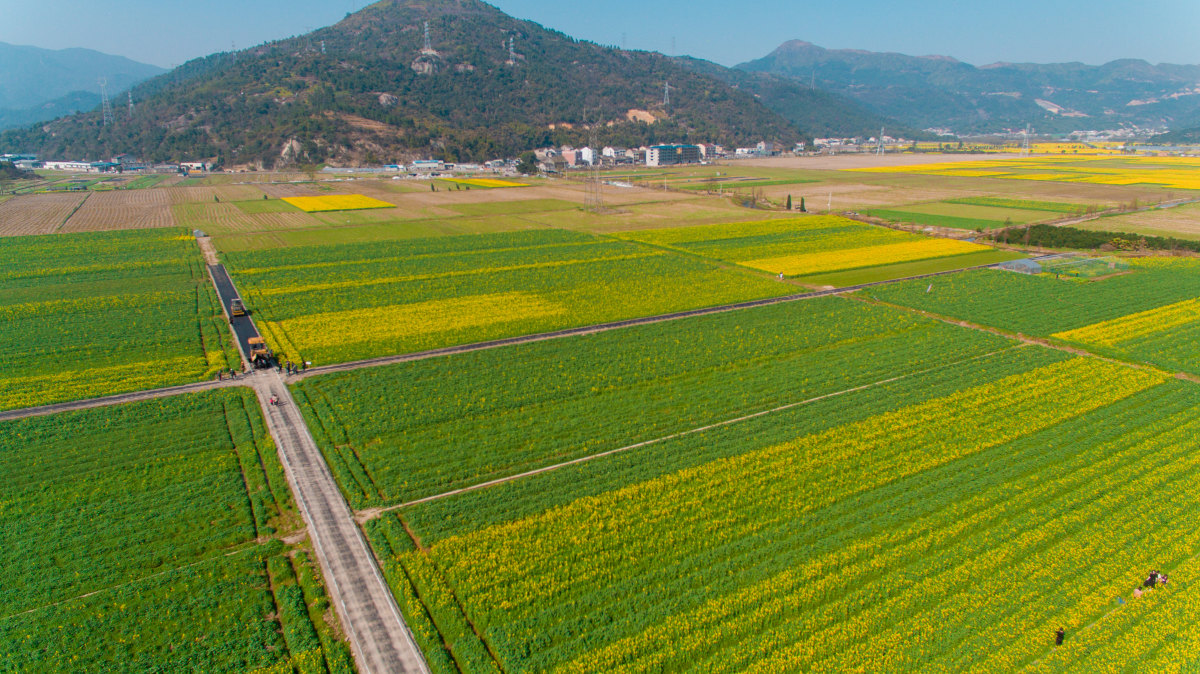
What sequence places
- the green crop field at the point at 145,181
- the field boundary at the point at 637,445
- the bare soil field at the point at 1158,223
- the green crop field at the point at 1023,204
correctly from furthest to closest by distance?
the green crop field at the point at 145,181
the green crop field at the point at 1023,204
the bare soil field at the point at 1158,223
the field boundary at the point at 637,445

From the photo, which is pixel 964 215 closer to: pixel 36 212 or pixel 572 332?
pixel 572 332

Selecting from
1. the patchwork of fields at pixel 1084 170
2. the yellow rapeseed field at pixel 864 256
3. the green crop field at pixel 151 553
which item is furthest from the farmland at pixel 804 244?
the patchwork of fields at pixel 1084 170

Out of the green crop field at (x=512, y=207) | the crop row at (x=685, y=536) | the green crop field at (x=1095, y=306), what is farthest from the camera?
the green crop field at (x=512, y=207)

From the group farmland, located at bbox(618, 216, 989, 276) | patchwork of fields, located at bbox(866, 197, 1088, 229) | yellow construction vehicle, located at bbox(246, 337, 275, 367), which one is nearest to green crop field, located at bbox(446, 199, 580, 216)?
farmland, located at bbox(618, 216, 989, 276)

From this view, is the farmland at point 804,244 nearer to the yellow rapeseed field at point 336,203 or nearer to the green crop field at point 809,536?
the green crop field at point 809,536

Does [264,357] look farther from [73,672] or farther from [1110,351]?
[1110,351]

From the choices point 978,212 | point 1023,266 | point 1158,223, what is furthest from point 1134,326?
point 1158,223
